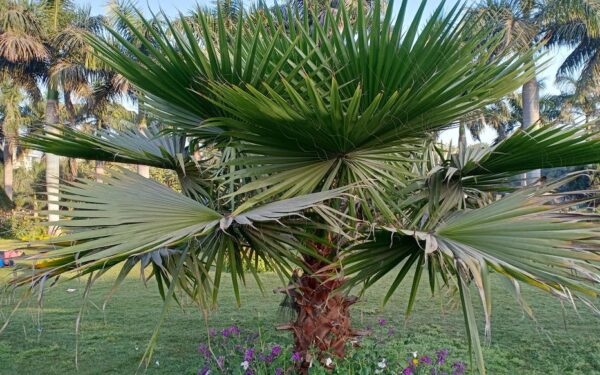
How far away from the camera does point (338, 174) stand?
9.18 feet

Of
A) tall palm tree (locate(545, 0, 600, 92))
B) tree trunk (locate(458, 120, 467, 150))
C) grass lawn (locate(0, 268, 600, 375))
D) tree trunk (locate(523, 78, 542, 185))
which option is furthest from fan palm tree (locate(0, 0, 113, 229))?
tree trunk (locate(458, 120, 467, 150))

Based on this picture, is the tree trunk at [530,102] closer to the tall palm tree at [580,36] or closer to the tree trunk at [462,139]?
the tall palm tree at [580,36]

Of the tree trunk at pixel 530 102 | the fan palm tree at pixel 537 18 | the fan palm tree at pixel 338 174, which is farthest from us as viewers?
the tree trunk at pixel 530 102

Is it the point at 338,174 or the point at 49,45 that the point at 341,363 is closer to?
the point at 338,174

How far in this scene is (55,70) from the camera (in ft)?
59.8

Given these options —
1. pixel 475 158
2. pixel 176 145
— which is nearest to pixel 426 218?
pixel 475 158

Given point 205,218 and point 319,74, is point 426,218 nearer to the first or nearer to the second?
point 319,74

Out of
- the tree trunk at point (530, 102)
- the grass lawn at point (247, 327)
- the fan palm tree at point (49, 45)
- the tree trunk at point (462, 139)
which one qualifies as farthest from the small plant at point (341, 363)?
the fan palm tree at point (49, 45)

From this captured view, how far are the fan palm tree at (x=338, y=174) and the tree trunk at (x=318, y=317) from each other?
2 cm

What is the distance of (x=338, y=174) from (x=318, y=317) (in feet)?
3.29

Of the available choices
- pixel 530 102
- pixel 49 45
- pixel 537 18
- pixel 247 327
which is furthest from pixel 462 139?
pixel 49 45

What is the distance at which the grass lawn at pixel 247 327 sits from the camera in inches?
188

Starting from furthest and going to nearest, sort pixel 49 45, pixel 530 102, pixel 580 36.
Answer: pixel 49 45 → pixel 580 36 → pixel 530 102

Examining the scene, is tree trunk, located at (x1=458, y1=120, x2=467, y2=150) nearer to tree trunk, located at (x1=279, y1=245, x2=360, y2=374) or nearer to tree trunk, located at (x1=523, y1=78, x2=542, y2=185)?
tree trunk, located at (x1=279, y1=245, x2=360, y2=374)
